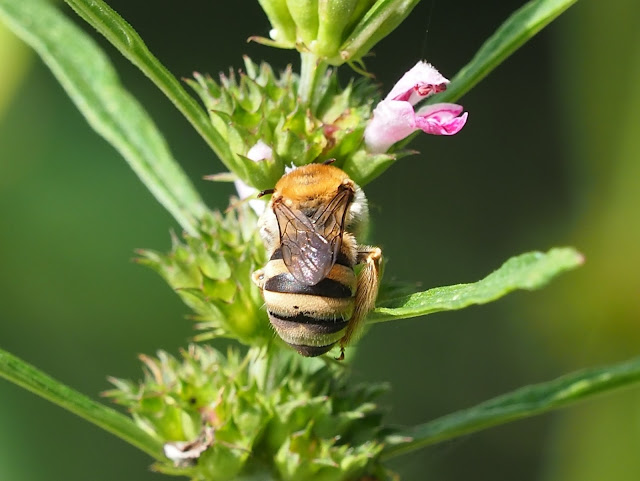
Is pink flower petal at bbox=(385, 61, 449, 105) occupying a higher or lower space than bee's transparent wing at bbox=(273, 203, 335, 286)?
higher

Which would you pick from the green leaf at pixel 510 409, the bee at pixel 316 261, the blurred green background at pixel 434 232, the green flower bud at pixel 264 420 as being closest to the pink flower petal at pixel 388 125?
the bee at pixel 316 261

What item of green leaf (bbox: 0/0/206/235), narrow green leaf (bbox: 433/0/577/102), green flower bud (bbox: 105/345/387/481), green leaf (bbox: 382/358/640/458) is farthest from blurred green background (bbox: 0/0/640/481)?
narrow green leaf (bbox: 433/0/577/102)

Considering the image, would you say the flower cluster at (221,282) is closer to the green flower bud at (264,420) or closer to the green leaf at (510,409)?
the green flower bud at (264,420)

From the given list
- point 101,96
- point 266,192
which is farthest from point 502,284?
point 101,96

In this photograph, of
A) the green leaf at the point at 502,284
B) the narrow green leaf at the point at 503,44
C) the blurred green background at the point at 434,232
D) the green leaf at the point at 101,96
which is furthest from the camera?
the blurred green background at the point at 434,232

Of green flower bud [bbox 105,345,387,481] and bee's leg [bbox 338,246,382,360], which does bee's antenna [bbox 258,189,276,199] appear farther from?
green flower bud [bbox 105,345,387,481]

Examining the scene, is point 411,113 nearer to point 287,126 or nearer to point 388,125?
point 388,125
